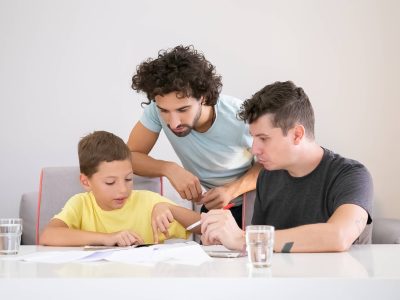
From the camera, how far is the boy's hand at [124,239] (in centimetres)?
189

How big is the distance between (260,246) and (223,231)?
0.31 m

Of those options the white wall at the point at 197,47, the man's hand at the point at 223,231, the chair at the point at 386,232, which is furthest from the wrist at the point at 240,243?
the white wall at the point at 197,47

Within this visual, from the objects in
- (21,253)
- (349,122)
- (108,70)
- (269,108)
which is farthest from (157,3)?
(21,253)

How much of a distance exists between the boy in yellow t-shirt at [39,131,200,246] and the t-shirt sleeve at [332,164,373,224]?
53 cm

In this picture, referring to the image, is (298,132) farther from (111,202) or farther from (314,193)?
(111,202)

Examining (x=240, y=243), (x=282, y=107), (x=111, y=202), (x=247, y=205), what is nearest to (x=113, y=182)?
(x=111, y=202)

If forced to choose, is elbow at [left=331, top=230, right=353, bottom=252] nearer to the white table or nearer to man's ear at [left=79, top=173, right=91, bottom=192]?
the white table

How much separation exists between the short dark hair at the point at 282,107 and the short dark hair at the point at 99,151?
0.47 meters

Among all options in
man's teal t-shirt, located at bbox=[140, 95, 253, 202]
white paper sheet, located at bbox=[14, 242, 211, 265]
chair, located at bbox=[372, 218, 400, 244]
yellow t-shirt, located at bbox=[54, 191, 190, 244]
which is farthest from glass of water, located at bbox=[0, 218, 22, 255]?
chair, located at bbox=[372, 218, 400, 244]

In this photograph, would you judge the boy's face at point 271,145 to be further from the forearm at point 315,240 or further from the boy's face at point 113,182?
the boy's face at point 113,182

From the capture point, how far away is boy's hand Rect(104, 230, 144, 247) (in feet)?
6.19

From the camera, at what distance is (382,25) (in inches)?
131

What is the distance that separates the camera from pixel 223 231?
5.25 ft

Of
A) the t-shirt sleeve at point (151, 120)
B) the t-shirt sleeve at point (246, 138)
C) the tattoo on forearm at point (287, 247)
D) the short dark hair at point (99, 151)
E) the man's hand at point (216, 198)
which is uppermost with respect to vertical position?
the t-shirt sleeve at point (151, 120)
